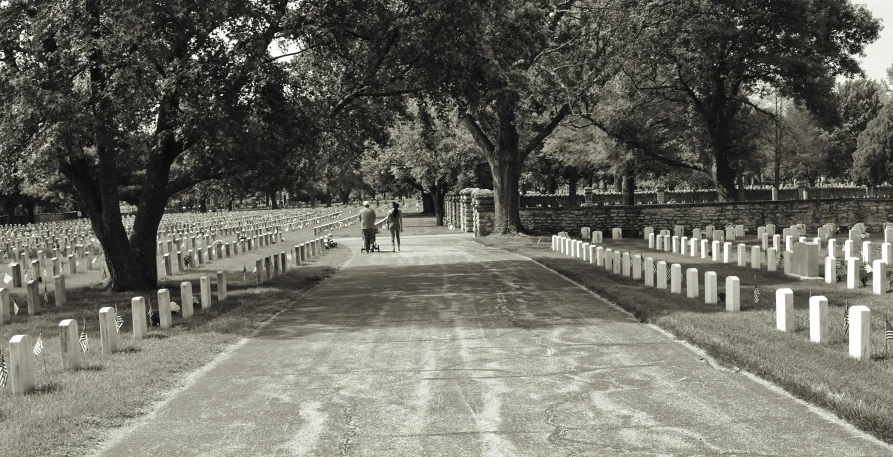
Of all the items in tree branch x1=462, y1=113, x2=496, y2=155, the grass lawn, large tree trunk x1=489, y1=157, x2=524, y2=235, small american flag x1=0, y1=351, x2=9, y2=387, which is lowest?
the grass lawn

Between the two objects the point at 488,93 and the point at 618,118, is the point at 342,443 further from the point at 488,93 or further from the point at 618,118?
the point at 618,118

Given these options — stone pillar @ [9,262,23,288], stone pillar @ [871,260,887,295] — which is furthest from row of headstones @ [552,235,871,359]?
stone pillar @ [9,262,23,288]

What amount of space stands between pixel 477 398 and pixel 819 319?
4337mm

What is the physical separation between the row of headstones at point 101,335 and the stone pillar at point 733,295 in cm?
809

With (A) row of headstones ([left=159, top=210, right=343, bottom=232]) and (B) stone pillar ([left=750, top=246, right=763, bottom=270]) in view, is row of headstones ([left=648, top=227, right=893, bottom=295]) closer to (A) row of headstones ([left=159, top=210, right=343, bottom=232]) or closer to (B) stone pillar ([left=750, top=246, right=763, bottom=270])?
(B) stone pillar ([left=750, top=246, right=763, bottom=270])

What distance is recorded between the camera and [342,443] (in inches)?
238

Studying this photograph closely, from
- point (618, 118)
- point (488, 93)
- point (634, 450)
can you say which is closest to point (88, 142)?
point (488, 93)

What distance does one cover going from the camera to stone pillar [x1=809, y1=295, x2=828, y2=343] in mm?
9023

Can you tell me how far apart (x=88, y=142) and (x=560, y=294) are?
9.27 meters

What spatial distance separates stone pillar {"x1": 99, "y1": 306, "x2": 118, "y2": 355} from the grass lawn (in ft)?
22.6

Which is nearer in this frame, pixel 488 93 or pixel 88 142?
pixel 88 142

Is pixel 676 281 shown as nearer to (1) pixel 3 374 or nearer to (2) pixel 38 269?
(1) pixel 3 374

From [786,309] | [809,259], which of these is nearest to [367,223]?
[809,259]

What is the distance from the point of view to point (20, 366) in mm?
7727
